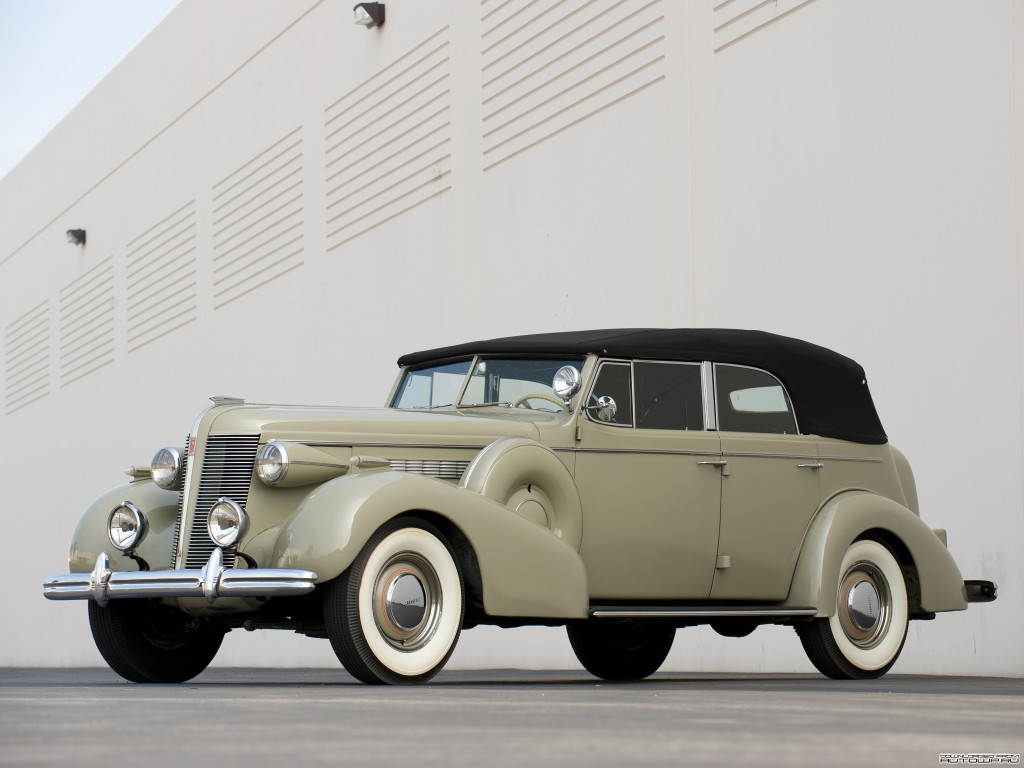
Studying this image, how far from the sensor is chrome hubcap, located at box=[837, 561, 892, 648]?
7.82 metres

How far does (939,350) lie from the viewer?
9.19 m

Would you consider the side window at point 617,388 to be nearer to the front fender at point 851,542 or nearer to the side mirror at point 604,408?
the side mirror at point 604,408

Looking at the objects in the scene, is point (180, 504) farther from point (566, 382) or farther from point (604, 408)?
point (604, 408)

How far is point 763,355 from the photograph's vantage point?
26.3 feet

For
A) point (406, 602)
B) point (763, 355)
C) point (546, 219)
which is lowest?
point (406, 602)

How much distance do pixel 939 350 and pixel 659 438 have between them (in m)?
2.70

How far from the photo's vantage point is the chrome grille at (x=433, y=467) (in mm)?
6941

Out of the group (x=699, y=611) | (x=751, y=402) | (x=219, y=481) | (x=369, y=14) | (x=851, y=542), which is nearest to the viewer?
(x=219, y=481)

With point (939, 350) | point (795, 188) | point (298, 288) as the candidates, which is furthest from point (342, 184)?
point (939, 350)

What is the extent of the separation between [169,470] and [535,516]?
1.90m

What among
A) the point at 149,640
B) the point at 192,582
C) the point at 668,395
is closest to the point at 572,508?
the point at 668,395

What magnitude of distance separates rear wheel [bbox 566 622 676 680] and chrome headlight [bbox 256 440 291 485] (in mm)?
2917

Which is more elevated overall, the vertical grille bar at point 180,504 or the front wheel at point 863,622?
the vertical grille bar at point 180,504

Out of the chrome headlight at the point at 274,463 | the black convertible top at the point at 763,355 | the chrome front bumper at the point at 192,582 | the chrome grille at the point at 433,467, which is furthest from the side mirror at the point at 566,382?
the chrome front bumper at the point at 192,582
